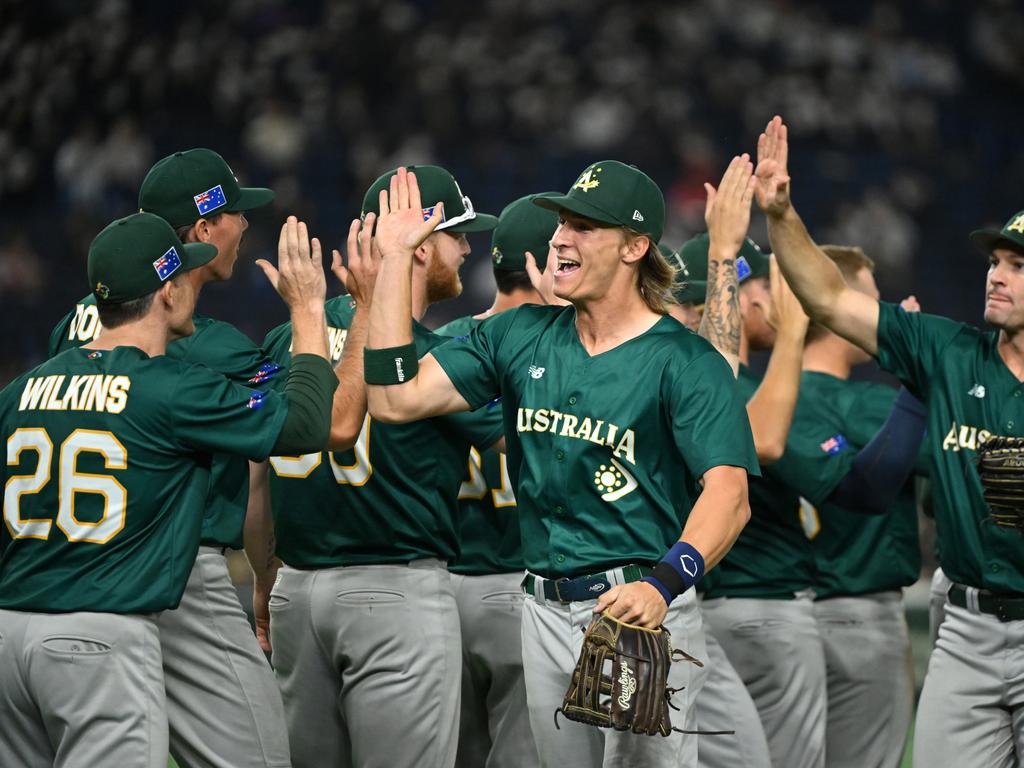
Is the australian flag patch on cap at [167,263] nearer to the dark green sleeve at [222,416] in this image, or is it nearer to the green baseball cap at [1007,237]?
the dark green sleeve at [222,416]

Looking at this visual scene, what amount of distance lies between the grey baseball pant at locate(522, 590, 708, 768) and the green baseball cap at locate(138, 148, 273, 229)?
75.9 inches

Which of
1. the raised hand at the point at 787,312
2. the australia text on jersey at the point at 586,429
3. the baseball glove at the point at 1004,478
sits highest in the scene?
the raised hand at the point at 787,312

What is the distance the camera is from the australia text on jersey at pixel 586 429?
373 centimetres

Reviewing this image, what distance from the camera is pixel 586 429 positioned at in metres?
3.76

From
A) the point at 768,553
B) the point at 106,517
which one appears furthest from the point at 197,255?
the point at 768,553

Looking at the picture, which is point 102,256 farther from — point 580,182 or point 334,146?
point 334,146

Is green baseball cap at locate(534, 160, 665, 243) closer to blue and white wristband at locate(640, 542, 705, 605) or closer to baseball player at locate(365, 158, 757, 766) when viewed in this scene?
baseball player at locate(365, 158, 757, 766)

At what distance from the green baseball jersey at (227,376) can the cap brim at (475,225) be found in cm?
77

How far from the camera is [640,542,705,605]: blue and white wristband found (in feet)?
11.1

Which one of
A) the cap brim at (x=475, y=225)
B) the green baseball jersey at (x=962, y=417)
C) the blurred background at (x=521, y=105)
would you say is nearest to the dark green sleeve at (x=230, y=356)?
the cap brim at (x=475, y=225)

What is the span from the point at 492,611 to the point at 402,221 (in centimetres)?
160

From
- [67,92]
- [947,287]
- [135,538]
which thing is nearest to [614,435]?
[135,538]

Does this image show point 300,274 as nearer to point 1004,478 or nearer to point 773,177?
point 773,177

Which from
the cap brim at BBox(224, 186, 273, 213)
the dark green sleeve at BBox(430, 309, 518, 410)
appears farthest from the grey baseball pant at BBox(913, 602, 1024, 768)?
the cap brim at BBox(224, 186, 273, 213)
